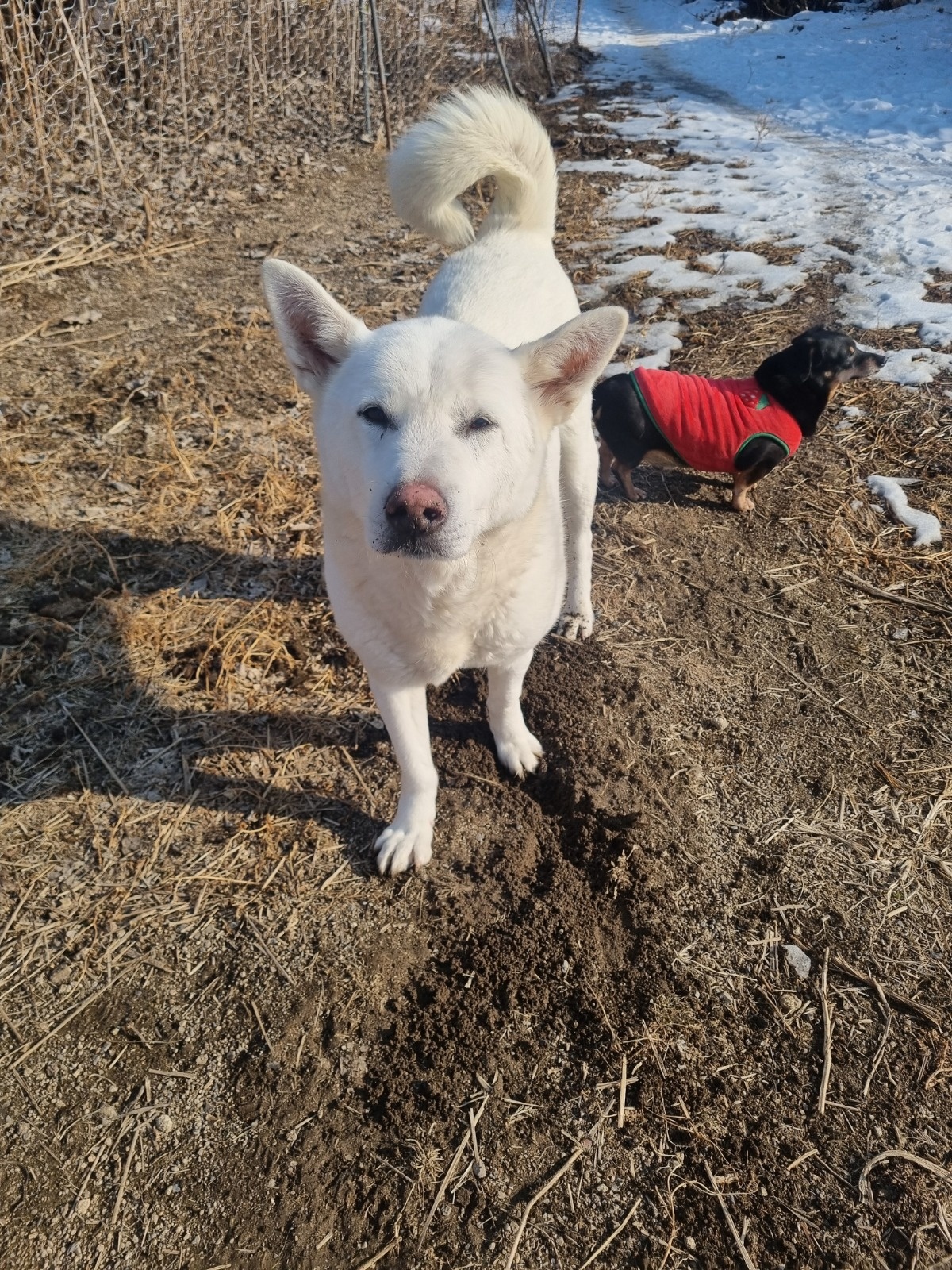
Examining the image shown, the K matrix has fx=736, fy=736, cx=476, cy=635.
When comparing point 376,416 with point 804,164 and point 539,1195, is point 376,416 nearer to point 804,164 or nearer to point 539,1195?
point 539,1195

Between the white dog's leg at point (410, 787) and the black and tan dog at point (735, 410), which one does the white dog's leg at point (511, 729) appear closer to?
the white dog's leg at point (410, 787)

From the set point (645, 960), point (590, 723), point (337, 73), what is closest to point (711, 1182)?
point (645, 960)

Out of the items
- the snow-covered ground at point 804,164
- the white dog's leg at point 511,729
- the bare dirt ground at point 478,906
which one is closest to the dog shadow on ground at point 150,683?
the bare dirt ground at point 478,906

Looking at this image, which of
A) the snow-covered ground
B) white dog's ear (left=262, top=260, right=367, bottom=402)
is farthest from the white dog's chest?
the snow-covered ground

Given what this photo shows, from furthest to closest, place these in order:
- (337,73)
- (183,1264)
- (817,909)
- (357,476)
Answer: (337,73), (817,909), (357,476), (183,1264)

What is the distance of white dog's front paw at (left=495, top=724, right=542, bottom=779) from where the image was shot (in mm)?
2691

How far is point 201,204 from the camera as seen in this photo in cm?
694

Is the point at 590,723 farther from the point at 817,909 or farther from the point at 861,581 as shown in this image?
the point at 861,581

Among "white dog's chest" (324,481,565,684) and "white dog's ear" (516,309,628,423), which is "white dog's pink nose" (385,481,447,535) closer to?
"white dog's chest" (324,481,565,684)

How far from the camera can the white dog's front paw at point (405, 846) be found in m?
2.40

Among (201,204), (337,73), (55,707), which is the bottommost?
(55,707)

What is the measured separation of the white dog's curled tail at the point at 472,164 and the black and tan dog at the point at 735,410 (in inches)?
40.0

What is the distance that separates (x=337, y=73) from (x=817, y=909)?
10.5m

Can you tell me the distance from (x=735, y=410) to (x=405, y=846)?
2733mm
